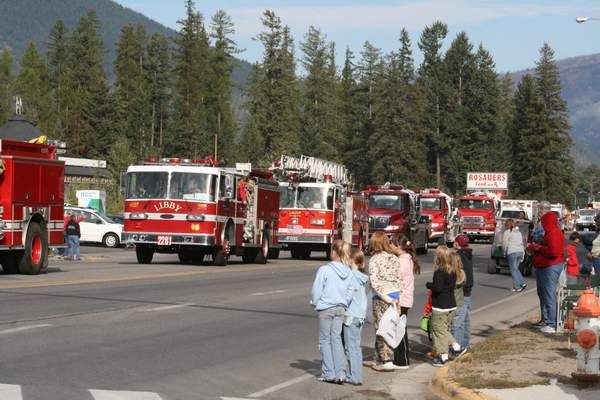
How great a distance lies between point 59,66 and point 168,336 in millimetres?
127990

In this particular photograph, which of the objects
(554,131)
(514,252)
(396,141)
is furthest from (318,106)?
(514,252)

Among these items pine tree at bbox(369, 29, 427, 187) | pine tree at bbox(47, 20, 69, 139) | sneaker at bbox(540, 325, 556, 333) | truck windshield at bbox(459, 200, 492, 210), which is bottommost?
sneaker at bbox(540, 325, 556, 333)

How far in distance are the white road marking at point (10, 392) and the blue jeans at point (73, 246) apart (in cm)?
2731

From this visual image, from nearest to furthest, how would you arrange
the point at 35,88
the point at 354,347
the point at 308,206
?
the point at 354,347 → the point at 308,206 → the point at 35,88

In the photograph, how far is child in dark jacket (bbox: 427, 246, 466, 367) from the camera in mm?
14570

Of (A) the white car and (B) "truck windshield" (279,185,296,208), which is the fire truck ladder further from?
(A) the white car

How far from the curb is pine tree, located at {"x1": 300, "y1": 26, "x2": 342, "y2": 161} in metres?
115

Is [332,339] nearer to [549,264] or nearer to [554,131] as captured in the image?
[549,264]

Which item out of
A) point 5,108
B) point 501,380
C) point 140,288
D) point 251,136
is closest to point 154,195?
point 140,288

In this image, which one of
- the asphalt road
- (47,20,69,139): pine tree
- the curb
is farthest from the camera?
(47,20,69,139): pine tree

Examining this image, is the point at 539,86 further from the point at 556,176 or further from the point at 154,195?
the point at 154,195

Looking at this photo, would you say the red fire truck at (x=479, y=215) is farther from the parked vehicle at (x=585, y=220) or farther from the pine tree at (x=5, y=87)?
the pine tree at (x=5, y=87)

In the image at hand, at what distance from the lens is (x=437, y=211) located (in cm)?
6009

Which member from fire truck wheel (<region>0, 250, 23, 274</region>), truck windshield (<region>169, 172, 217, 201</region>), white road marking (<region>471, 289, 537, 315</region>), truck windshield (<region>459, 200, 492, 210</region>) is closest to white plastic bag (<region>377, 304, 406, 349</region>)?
white road marking (<region>471, 289, 537, 315</region>)
